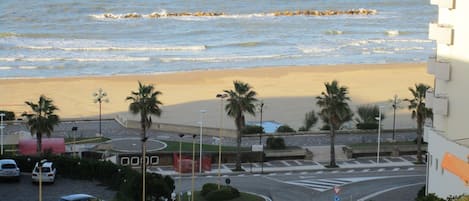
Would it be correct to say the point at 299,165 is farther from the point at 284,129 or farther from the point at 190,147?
the point at 284,129

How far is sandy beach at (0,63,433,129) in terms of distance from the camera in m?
79.0

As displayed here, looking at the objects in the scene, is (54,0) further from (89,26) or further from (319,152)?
(319,152)

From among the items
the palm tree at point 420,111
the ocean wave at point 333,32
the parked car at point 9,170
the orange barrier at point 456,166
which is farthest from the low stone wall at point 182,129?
the ocean wave at point 333,32

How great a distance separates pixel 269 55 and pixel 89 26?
43.6m

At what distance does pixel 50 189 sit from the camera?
163 feet

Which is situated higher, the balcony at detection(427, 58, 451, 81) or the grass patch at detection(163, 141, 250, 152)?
the balcony at detection(427, 58, 451, 81)

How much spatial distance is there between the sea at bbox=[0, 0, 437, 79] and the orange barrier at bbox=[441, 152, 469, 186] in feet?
222

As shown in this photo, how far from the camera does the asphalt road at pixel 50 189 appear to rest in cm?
4812

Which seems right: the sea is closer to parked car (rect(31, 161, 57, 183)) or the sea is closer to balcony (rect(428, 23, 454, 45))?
parked car (rect(31, 161, 57, 183))

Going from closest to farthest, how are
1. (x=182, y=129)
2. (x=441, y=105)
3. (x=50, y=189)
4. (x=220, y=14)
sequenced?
(x=441, y=105) < (x=50, y=189) < (x=182, y=129) < (x=220, y=14)

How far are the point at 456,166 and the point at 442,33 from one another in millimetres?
5250

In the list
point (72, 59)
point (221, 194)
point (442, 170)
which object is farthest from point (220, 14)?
point (442, 170)

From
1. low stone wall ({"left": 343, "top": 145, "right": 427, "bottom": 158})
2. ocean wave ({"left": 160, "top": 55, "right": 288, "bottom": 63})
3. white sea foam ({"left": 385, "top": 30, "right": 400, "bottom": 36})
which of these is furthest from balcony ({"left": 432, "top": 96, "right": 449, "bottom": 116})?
white sea foam ({"left": 385, "top": 30, "right": 400, "bottom": 36})

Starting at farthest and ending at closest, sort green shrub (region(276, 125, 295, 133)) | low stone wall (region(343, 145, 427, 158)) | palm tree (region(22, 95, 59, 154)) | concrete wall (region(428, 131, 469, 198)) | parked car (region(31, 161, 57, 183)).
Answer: green shrub (region(276, 125, 295, 133))
low stone wall (region(343, 145, 427, 158))
palm tree (region(22, 95, 59, 154))
parked car (region(31, 161, 57, 183))
concrete wall (region(428, 131, 469, 198))
